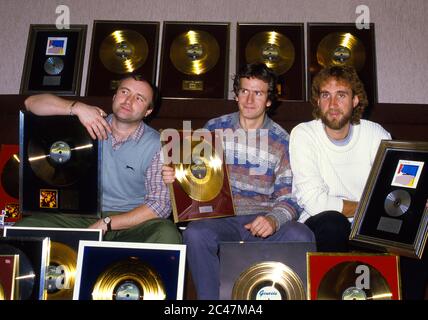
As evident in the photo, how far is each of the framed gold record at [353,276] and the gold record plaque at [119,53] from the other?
1759 mm

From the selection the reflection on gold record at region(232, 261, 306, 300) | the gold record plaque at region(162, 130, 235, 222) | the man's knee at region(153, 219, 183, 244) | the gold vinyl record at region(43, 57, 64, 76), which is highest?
the gold vinyl record at region(43, 57, 64, 76)

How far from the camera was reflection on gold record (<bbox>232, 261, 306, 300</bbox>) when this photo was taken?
156cm

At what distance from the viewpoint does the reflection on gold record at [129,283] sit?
149 cm

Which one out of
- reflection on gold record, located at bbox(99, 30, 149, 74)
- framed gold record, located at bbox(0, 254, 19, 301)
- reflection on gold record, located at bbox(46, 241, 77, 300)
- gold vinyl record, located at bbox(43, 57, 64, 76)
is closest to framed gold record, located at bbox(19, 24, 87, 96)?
gold vinyl record, located at bbox(43, 57, 64, 76)

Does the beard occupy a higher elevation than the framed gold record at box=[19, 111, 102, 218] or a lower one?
higher

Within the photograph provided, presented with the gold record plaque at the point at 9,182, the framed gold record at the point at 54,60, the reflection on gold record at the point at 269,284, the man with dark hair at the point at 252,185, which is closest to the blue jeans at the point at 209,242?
the man with dark hair at the point at 252,185

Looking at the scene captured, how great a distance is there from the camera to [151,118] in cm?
262

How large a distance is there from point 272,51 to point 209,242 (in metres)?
1.58

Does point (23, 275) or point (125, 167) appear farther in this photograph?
point (125, 167)

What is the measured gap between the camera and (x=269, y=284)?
1.58 meters

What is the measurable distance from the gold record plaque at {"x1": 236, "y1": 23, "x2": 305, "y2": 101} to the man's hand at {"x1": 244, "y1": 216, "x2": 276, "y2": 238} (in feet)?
4.01

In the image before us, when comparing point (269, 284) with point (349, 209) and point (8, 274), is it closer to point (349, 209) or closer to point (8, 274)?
point (349, 209)

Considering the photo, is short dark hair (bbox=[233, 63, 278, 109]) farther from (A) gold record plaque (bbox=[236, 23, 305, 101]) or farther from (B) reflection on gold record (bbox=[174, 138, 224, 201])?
(A) gold record plaque (bbox=[236, 23, 305, 101])

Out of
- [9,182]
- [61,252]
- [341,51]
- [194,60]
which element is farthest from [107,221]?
[341,51]
